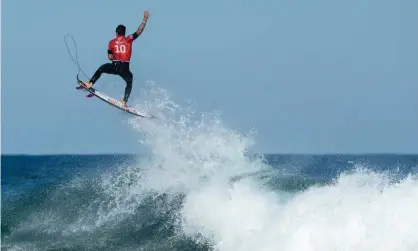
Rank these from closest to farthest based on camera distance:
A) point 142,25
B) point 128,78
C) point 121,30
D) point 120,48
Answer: point 142,25 < point 121,30 < point 120,48 < point 128,78

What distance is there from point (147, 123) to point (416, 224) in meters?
8.40

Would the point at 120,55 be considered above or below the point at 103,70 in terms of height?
above

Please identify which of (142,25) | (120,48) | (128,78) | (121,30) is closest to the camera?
(142,25)

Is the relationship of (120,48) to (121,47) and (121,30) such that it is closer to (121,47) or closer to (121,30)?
(121,47)

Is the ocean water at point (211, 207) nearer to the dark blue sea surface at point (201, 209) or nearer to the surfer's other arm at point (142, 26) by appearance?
the dark blue sea surface at point (201, 209)

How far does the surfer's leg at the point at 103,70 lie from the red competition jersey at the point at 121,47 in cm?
23

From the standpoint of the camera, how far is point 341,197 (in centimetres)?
1166

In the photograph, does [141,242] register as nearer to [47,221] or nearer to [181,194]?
[181,194]

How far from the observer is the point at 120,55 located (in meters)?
13.5

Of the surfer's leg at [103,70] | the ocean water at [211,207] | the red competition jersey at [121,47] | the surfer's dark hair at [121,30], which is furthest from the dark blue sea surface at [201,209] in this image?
the surfer's dark hair at [121,30]

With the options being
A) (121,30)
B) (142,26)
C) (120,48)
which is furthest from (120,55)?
(142,26)

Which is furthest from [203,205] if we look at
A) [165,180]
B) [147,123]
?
[147,123]

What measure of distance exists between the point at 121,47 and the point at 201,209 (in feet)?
13.4

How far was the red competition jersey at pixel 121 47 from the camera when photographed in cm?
1333
